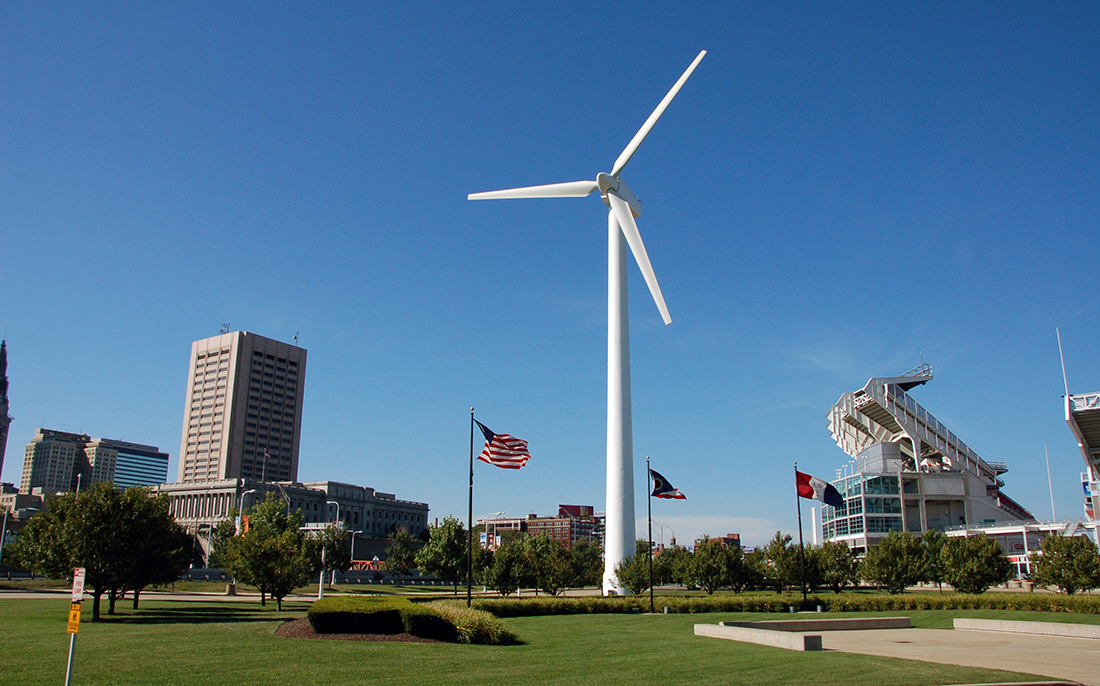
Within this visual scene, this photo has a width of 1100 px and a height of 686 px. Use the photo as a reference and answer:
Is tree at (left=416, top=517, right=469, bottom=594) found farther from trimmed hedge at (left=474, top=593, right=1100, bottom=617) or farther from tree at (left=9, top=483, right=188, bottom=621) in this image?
tree at (left=9, top=483, right=188, bottom=621)

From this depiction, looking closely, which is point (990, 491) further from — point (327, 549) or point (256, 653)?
point (256, 653)

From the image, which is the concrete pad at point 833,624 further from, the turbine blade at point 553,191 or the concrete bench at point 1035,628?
the turbine blade at point 553,191

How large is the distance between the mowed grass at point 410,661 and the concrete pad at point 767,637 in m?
1.00

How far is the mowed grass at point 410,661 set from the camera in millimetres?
18922

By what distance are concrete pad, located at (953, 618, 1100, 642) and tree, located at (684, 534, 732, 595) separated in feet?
95.8

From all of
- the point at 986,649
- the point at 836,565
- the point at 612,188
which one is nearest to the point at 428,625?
the point at 986,649

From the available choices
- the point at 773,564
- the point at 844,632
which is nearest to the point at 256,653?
the point at 844,632

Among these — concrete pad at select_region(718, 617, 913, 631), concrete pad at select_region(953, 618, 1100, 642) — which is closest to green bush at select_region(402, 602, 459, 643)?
concrete pad at select_region(718, 617, 913, 631)

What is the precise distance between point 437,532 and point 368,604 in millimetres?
65995

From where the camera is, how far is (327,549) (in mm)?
74625

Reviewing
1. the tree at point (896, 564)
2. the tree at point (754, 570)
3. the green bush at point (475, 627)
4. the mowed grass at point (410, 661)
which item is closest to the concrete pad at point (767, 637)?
the mowed grass at point (410, 661)

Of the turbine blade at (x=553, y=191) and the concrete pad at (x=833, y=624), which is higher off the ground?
the turbine blade at (x=553, y=191)

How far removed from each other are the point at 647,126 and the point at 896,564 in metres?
42.0

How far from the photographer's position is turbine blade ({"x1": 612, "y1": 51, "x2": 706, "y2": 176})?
182ft
